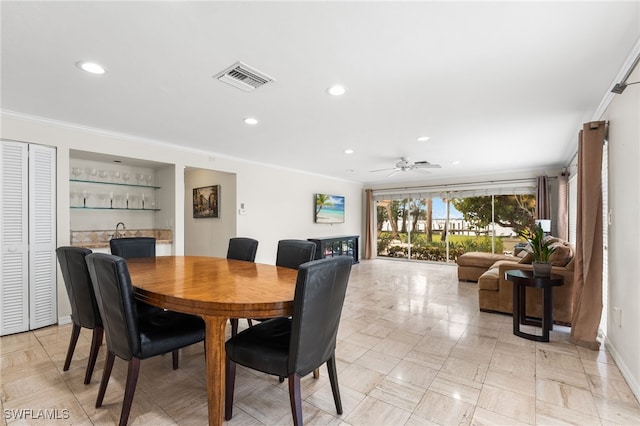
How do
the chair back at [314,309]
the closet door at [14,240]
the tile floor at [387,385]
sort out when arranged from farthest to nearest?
1. the closet door at [14,240]
2. the tile floor at [387,385]
3. the chair back at [314,309]

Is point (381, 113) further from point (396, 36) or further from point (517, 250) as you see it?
point (517, 250)

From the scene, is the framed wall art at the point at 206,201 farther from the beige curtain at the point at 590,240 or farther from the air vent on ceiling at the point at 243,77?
the beige curtain at the point at 590,240

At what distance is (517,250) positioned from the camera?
599 cm

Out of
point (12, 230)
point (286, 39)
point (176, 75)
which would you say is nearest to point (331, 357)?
point (286, 39)

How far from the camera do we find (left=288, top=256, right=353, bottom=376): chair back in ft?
5.00

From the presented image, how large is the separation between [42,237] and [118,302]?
2500mm

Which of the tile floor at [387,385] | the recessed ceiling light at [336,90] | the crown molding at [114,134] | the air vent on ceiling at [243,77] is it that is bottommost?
the tile floor at [387,385]

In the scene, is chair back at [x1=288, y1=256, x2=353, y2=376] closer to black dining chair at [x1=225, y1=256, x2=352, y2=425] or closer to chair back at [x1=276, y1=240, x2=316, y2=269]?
black dining chair at [x1=225, y1=256, x2=352, y2=425]

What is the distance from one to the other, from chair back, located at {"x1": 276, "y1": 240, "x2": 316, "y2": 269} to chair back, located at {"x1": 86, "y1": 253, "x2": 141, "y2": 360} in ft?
4.36

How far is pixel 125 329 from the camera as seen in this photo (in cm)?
173

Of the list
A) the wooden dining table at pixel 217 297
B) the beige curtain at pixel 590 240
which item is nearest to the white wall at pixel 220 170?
the wooden dining table at pixel 217 297

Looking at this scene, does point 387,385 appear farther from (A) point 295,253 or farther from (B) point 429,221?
(B) point 429,221

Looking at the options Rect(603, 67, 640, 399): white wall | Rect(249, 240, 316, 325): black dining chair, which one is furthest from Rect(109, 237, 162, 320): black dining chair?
Rect(603, 67, 640, 399): white wall

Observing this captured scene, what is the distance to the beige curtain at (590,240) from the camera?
2.70 metres
